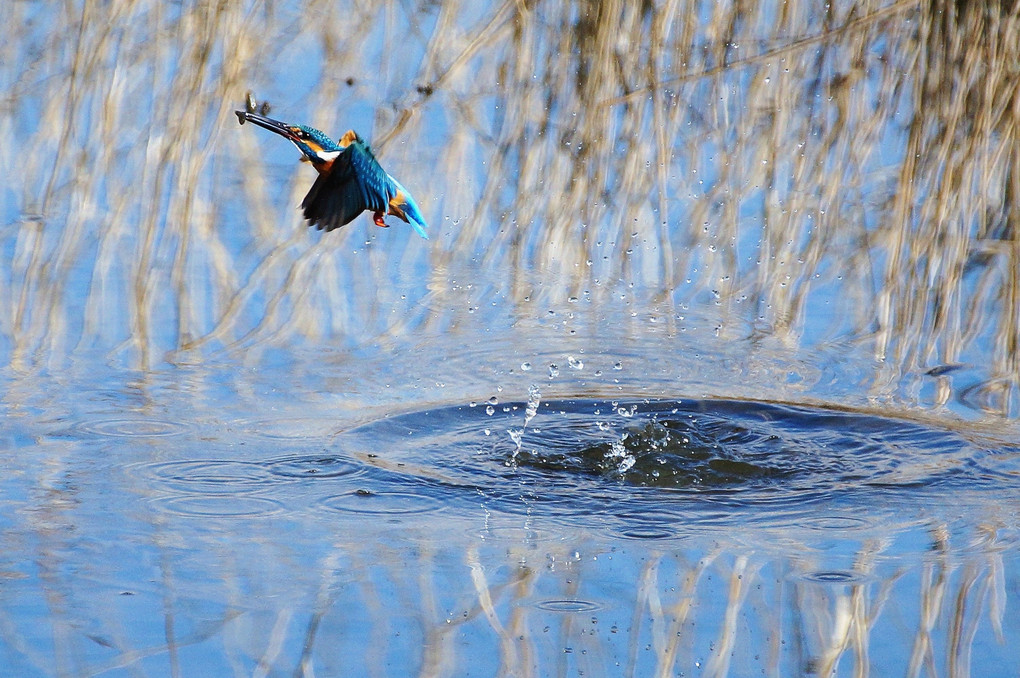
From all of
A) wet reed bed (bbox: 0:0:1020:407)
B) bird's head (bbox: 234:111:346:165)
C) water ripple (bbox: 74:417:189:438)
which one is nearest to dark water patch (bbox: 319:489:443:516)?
water ripple (bbox: 74:417:189:438)

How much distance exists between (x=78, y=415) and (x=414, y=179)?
1529 mm

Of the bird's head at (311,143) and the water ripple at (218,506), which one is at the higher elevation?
the bird's head at (311,143)

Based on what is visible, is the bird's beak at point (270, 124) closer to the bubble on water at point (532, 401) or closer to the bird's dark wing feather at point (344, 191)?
the bird's dark wing feather at point (344, 191)

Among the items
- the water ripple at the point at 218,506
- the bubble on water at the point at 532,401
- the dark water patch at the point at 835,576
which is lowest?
the dark water patch at the point at 835,576

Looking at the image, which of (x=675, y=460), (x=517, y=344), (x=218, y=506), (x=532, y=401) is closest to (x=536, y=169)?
(x=517, y=344)

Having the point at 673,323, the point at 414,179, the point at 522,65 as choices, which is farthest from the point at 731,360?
the point at 522,65

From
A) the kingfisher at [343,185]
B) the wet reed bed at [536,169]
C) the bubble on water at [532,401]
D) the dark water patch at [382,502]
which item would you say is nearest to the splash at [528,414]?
the bubble on water at [532,401]

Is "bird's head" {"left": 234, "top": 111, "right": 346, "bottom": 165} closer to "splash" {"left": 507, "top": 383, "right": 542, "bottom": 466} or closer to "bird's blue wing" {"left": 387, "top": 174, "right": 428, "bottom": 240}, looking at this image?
"bird's blue wing" {"left": 387, "top": 174, "right": 428, "bottom": 240}

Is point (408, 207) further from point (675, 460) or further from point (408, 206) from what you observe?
point (675, 460)

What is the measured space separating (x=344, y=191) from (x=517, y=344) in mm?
1097

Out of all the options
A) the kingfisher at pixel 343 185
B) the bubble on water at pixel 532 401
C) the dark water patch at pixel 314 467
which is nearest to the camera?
the kingfisher at pixel 343 185

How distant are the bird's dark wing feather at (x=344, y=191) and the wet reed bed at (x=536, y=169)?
36.6 inches

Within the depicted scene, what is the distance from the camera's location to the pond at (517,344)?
7.49ft

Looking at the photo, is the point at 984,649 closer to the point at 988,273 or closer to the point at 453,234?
the point at 988,273
